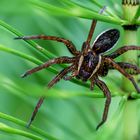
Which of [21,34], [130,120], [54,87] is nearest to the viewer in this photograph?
[21,34]

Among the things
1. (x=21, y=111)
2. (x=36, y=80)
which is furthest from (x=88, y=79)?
(x=21, y=111)

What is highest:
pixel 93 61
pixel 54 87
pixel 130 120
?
pixel 93 61

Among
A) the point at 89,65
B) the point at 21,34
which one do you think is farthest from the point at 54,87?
the point at 21,34

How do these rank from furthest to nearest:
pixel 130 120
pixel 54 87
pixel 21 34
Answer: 1. pixel 54 87
2. pixel 130 120
3. pixel 21 34

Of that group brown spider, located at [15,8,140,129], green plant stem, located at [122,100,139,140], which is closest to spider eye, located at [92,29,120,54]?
brown spider, located at [15,8,140,129]

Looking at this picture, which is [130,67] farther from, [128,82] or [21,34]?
[21,34]

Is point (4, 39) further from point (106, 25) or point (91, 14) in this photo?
point (91, 14)

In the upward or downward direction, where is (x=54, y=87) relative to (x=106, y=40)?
downward
